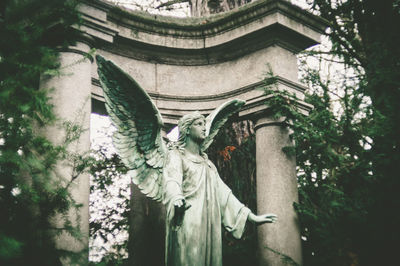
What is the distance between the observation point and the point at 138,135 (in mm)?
6555

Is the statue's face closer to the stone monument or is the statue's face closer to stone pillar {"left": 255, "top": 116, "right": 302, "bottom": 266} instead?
the stone monument

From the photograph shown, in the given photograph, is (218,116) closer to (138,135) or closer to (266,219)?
(138,135)

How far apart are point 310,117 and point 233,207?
6.59ft

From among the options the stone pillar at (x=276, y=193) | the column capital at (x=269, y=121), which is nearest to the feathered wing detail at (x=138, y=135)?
the stone pillar at (x=276, y=193)

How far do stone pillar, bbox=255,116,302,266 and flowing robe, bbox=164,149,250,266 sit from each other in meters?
1.28

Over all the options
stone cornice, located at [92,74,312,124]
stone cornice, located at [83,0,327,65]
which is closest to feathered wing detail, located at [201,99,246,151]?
stone cornice, located at [92,74,312,124]

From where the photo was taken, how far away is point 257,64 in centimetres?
878

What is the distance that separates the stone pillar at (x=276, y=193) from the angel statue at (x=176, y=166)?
4.67ft

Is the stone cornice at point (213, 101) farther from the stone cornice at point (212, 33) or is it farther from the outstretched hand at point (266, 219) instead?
the outstretched hand at point (266, 219)

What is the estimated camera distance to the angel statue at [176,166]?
243 inches

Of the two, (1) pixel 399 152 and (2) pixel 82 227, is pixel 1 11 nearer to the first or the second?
(2) pixel 82 227

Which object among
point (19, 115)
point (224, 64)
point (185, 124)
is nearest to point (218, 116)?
Result: point (185, 124)

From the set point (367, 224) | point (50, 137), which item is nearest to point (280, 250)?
point (367, 224)

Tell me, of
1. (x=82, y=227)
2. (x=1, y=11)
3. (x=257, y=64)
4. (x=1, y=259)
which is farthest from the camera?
(x=257, y=64)
